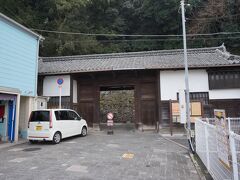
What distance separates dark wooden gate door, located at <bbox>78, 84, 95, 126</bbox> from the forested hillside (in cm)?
843

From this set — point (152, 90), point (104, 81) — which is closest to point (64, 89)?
point (104, 81)

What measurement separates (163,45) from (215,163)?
22809 mm

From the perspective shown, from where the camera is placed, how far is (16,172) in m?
5.47

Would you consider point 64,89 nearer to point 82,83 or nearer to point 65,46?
point 82,83

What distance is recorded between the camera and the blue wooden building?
9.61 m

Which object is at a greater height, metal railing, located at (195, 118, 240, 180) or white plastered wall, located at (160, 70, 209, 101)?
white plastered wall, located at (160, 70, 209, 101)

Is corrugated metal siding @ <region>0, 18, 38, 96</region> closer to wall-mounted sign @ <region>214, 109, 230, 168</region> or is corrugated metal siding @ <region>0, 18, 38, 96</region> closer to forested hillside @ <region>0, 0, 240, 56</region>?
wall-mounted sign @ <region>214, 109, 230, 168</region>

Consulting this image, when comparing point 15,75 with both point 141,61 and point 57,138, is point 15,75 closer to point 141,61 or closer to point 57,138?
point 57,138

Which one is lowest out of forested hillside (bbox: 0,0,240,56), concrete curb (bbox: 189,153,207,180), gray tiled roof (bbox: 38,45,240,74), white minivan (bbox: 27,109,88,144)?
concrete curb (bbox: 189,153,207,180)

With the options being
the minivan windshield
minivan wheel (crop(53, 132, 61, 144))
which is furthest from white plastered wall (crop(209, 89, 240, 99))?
the minivan windshield

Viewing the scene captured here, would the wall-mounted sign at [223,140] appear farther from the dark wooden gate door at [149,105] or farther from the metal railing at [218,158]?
the dark wooden gate door at [149,105]

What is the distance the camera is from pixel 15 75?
10.3 m

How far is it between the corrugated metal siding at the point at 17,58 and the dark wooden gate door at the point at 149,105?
22.1 feet

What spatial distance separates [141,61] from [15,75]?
8476mm
